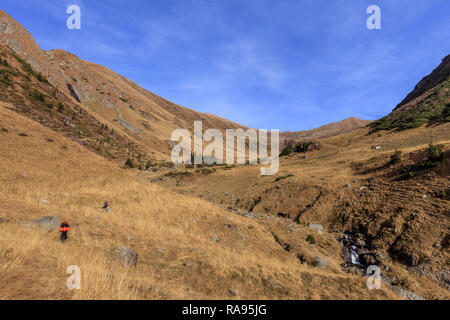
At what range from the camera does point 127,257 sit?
283 inches

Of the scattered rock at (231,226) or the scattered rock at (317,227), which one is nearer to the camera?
the scattered rock at (231,226)

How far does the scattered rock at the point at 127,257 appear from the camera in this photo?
700 cm

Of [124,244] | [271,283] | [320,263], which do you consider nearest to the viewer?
[271,283]

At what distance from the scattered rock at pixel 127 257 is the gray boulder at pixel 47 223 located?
3.14 meters

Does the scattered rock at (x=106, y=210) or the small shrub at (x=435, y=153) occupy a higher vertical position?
the small shrub at (x=435, y=153)

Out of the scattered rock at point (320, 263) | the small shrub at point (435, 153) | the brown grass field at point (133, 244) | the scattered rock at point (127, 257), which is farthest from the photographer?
the small shrub at point (435, 153)

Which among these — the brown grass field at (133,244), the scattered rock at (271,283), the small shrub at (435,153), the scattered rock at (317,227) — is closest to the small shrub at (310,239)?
the brown grass field at (133,244)

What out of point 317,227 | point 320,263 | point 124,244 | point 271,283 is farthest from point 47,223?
point 317,227

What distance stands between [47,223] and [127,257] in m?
3.77

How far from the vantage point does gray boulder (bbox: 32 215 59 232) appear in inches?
317

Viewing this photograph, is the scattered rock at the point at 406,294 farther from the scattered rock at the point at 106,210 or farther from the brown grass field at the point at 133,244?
the scattered rock at the point at 106,210

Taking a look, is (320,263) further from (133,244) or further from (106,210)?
(106,210)
